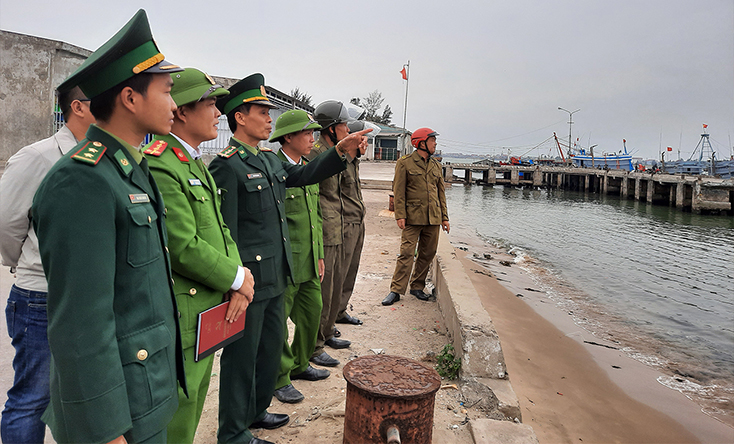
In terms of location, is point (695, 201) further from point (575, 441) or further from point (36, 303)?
point (36, 303)

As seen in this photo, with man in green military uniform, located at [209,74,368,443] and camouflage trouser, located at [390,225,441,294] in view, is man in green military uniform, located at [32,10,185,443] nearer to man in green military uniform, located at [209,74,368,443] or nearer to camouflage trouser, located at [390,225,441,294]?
man in green military uniform, located at [209,74,368,443]

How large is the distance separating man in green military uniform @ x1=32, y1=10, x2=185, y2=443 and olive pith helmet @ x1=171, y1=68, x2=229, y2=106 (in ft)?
1.59

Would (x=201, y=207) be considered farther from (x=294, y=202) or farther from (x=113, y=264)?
(x=294, y=202)

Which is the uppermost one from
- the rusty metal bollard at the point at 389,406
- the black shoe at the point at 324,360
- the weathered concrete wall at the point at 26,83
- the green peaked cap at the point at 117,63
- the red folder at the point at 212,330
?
the weathered concrete wall at the point at 26,83

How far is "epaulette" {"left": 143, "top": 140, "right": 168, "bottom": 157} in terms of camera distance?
6.08 ft

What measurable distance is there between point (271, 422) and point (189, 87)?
6.61 ft

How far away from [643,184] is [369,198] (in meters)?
28.0

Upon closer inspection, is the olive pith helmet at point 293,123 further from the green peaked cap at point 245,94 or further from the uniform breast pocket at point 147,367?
the uniform breast pocket at point 147,367

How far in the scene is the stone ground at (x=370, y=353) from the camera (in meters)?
2.83

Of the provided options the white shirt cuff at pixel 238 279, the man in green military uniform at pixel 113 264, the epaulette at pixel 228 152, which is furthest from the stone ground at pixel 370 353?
the epaulette at pixel 228 152

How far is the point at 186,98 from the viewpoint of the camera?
1993 mm

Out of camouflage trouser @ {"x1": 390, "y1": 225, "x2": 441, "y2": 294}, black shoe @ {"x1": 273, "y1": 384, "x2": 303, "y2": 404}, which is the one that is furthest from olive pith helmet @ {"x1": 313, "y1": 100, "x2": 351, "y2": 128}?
black shoe @ {"x1": 273, "y1": 384, "x2": 303, "y2": 404}

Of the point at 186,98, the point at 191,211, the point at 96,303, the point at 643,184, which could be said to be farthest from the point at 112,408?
the point at 643,184

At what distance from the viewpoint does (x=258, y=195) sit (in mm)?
2635
